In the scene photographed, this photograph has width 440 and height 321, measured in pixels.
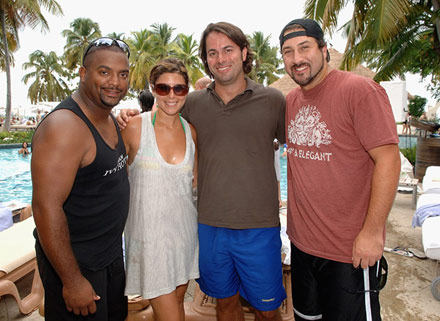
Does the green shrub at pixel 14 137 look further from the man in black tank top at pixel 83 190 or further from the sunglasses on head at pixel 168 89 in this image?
the man in black tank top at pixel 83 190

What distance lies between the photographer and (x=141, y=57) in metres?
32.1

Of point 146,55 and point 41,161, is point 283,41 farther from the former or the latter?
point 146,55

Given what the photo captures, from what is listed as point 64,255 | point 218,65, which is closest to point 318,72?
point 218,65

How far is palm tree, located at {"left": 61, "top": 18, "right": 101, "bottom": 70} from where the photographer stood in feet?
124

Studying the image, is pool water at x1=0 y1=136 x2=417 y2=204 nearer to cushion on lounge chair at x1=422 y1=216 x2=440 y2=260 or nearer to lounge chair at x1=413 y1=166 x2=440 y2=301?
lounge chair at x1=413 y1=166 x2=440 y2=301

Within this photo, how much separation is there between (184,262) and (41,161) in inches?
49.4

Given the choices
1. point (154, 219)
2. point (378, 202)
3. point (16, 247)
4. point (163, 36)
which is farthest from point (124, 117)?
→ point (163, 36)

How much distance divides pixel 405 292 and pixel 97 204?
12.8 feet

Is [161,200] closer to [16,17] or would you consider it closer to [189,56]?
[16,17]

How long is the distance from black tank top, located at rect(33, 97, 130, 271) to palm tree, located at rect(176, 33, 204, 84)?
31.7 meters

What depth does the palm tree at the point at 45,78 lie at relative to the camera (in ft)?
145

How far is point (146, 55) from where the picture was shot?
32406mm

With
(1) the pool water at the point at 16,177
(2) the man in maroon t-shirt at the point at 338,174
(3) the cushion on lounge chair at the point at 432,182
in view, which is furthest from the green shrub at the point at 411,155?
(2) the man in maroon t-shirt at the point at 338,174

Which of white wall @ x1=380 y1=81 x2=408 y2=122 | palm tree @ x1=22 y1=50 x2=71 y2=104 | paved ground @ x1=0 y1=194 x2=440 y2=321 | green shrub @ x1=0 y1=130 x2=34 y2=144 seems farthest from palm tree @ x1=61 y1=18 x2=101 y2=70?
paved ground @ x1=0 y1=194 x2=440 y2=321
